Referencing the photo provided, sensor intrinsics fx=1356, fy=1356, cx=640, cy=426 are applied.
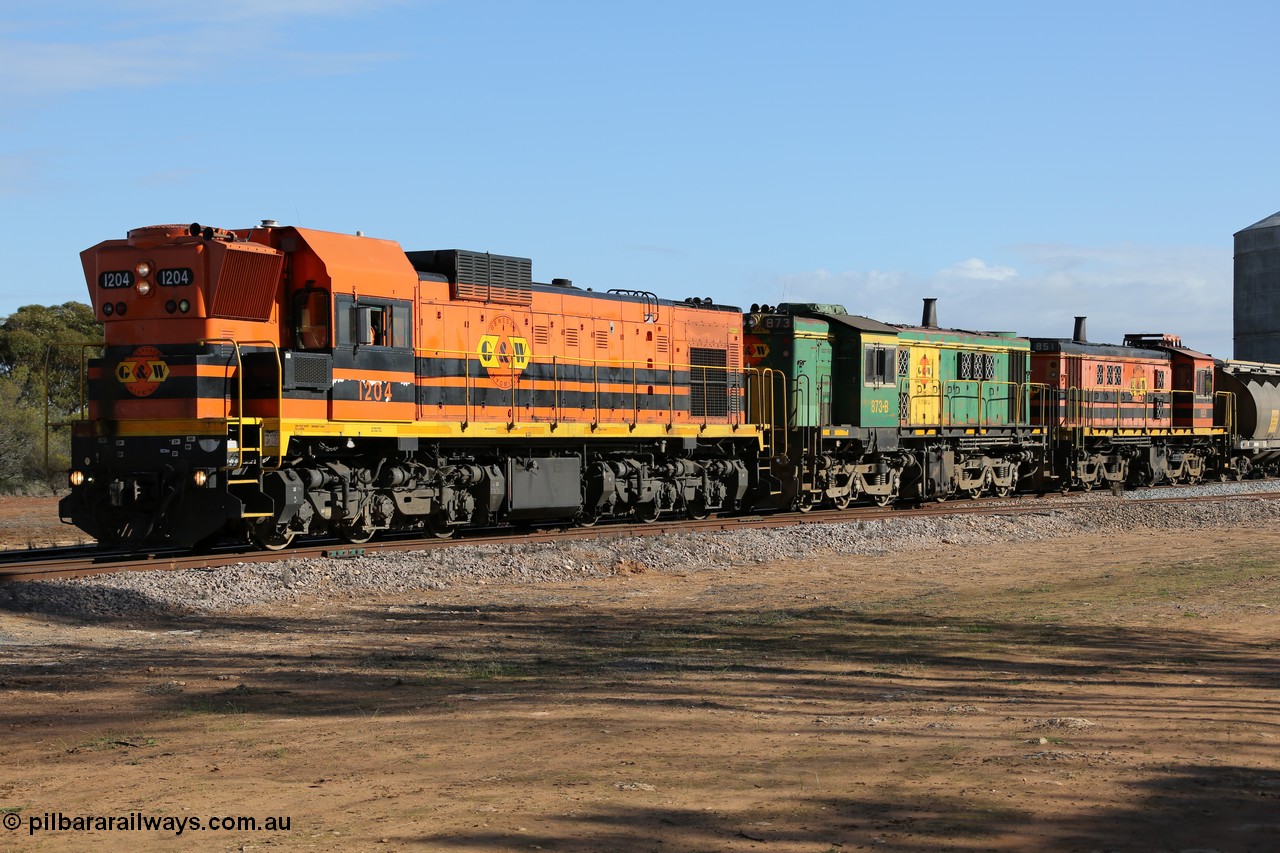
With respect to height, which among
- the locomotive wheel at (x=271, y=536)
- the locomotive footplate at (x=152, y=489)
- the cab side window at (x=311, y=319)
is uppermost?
the cab side window at (x=311, y=319)

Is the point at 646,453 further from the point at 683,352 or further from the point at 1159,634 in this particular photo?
the point at 1159,634

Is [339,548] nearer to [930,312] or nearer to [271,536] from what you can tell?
[271,536]

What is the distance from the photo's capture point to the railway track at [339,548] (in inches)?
604

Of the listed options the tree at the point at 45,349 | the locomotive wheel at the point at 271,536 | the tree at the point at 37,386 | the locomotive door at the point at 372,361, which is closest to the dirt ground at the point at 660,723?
the locomotive wheel at the point at 271,536

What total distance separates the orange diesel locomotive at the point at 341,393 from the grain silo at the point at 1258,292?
48699 millimetres

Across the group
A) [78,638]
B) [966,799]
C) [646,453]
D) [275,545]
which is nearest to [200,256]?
[275,545]

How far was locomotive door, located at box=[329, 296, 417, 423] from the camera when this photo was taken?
56.5 ft

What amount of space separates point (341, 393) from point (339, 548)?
1.97 metres

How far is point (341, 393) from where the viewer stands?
1727 cm

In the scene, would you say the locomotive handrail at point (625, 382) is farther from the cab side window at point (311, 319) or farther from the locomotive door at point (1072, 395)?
the locomotive door at point (1072, 395)

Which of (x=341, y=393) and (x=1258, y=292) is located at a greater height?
(x=1258, y=292)

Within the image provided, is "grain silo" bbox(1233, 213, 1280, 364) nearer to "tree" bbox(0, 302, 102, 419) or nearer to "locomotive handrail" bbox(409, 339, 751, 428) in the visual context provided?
"locomotive handrail" bbox(409, 339, 751, 428)

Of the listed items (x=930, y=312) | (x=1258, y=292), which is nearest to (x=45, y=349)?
(x=930, y=312)

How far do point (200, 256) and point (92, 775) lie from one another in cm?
1012
